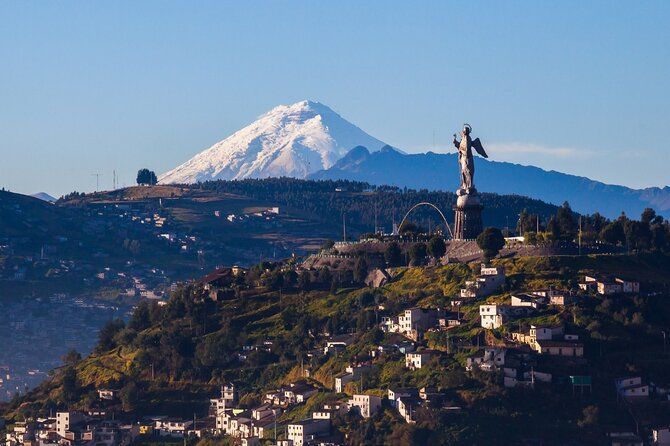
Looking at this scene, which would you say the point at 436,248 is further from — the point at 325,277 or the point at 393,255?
the point at 325,277

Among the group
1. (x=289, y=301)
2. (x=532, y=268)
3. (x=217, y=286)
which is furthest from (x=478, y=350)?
(x=217, y=286)

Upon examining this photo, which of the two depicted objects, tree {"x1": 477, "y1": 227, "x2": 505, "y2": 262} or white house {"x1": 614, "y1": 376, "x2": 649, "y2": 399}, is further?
tree {"x1": 477, "y1": 227, "x2": 505, "y2": 262}

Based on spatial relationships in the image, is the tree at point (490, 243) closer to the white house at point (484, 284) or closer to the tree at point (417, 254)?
the white house at point (484, 284)

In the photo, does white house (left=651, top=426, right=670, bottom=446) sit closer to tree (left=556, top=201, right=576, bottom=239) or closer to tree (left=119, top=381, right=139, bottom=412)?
tree (left=556, top=201, right=576, bottom=239)

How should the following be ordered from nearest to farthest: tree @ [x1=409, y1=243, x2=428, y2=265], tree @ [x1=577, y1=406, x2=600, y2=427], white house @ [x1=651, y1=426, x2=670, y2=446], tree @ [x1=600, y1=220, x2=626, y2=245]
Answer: white house @ [x1=651, y1=426, x2=670, y2=446], tree @ [x1=577, y1=406, x2=600, y2=427], tree @ [x1=600, y1=220, x2=626, y2=245], tree @ [x1=409, y1=243, x2=428, y2=265]

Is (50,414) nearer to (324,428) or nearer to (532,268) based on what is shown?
(324,428)

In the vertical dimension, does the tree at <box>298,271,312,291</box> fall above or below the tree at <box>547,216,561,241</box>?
below

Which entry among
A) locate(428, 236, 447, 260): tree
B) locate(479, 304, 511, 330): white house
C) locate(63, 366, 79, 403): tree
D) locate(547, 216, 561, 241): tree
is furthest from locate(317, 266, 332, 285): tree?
locate(479, 304, 511, 330): white house

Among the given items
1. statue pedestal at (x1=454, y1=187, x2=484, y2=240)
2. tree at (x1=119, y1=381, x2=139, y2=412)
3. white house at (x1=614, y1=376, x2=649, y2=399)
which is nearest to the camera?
white house at (x1=614, y1=376, x2=649, y2=399)
